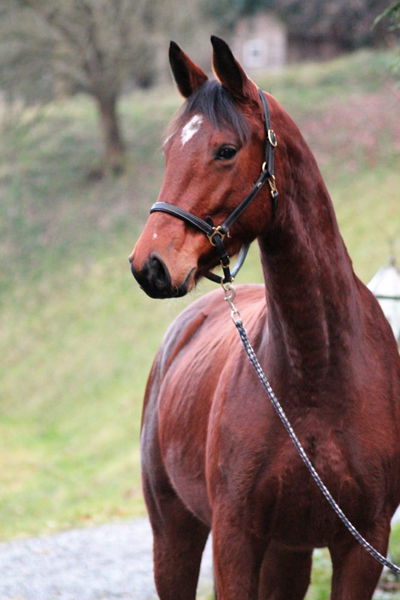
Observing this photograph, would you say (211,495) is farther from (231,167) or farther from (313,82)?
(313,82)

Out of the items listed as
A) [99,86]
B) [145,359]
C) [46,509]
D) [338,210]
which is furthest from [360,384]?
[99,86]

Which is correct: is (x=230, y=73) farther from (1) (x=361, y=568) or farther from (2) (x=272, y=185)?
(1) (x=361, y=568)

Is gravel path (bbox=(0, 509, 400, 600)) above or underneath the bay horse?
underneath

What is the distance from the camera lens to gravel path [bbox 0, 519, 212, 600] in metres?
6.89

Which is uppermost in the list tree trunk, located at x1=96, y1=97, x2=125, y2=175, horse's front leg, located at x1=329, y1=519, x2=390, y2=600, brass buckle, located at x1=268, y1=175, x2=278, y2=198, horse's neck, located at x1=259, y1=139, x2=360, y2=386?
tree trunk, located at x1=96, y1=97, x2=125, y2=175

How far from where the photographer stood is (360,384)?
2932mm

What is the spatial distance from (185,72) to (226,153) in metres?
0.38

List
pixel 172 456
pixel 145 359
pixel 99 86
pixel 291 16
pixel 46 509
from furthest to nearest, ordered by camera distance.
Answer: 1. pixel 291 16
2. pixel 99 86
3. pixel 145 359
4. pixel 46 509
5. pixel 172 456

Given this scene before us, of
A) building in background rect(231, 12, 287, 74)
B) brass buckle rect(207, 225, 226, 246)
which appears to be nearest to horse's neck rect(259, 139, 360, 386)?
brass buckle rect(207, 225, 226, 246)

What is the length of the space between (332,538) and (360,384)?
2.03ft

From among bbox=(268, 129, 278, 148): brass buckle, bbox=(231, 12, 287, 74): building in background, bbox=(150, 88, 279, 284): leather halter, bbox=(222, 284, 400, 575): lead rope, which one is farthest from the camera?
bbox=(231, 12, 287, 74): building in background

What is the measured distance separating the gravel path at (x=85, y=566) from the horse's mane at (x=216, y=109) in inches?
201

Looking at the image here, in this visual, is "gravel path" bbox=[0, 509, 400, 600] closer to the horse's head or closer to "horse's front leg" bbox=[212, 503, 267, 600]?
"horse's front leg" bbox=[212, 503, 267, 600]

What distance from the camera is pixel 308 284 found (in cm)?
284
